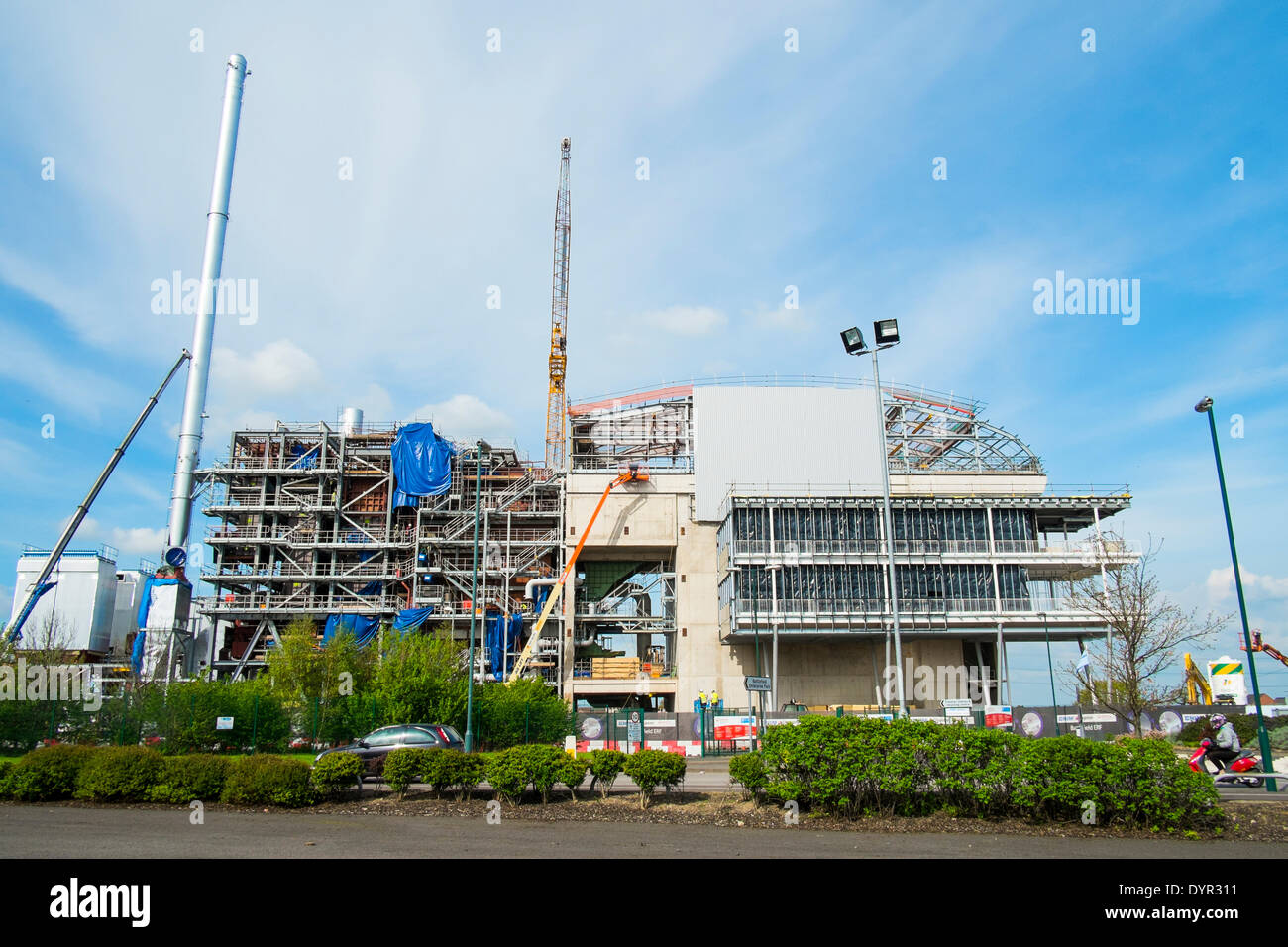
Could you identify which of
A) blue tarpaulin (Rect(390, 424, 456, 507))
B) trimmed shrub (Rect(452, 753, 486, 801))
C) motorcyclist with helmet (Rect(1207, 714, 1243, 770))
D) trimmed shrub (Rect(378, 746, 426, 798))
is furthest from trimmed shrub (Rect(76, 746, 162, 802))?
blue tarpaulin (Rect(390, 424, 456, 507))

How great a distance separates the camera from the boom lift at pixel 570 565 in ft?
199

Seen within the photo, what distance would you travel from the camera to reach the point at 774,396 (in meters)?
66.2

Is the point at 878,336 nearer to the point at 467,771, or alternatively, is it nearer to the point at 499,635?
the point at 467,771

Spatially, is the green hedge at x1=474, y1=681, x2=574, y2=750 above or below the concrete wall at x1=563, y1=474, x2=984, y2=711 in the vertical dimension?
below

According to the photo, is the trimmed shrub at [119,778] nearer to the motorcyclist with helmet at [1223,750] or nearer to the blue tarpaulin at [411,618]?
the motorcyclist with helmet at [1223,750]

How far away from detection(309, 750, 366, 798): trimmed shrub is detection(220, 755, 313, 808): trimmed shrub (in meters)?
0.22

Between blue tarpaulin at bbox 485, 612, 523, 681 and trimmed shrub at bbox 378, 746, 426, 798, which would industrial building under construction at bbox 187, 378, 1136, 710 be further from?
trimmed shrub at bbox 378, 746, 426, 798

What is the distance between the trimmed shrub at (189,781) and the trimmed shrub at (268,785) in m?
0.37

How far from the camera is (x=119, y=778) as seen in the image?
55.0 ft

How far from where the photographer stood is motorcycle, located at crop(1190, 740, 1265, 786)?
20628 mm

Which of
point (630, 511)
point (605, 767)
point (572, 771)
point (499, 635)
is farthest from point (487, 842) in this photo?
point (499, 635)

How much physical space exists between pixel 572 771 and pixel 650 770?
64.9 inches

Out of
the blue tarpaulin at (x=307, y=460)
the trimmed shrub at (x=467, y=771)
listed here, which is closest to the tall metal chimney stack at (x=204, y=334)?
the blue tarpaulin at (x=307, y=460)
